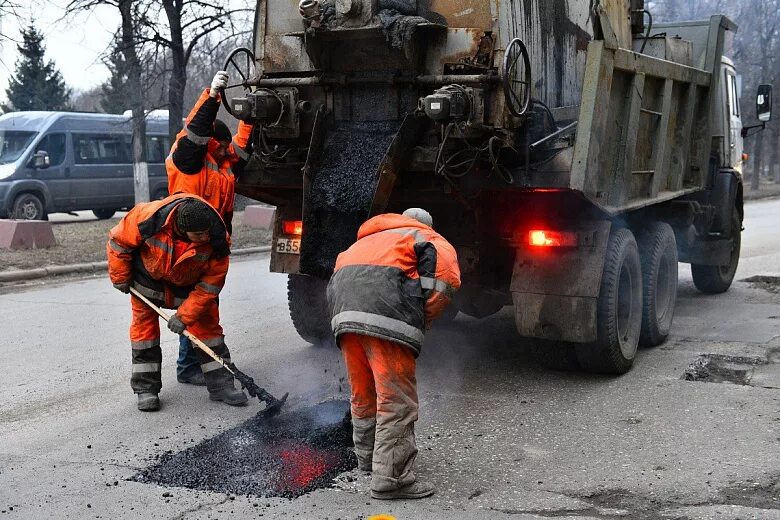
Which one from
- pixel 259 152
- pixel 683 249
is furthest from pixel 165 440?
pixel 683 249

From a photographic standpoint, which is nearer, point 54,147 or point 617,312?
point 617,312

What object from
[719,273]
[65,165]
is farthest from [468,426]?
[65,165]

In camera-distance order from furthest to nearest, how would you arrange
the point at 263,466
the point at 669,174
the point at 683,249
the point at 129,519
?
the point at 683,249 < the point at 669,174 < the point at 263,466 < the point at 129,519

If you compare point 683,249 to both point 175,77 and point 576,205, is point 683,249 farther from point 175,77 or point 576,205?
point 175,77

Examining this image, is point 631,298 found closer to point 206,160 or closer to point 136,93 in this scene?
point 206,160

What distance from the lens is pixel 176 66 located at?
15.1 metres

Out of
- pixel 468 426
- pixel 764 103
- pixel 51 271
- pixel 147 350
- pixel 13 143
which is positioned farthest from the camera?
pixel 13 143

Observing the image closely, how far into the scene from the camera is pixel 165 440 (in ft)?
16.2

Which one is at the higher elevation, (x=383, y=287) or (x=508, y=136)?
(x=508, y=136)

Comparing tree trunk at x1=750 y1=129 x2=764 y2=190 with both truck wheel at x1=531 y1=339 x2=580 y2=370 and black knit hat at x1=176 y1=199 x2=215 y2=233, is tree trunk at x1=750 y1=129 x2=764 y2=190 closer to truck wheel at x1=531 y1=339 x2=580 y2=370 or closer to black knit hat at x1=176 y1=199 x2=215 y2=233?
truck wheel at x1=531 y1=339 x2=580 y2=370

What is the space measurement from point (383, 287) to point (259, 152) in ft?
7.68

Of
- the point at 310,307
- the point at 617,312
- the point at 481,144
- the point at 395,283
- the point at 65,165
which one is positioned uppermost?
the point at 481,144

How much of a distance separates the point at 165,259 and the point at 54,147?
14.5m

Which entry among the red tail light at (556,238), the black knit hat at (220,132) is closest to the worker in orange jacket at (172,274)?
the black knit hat at (220,132)
